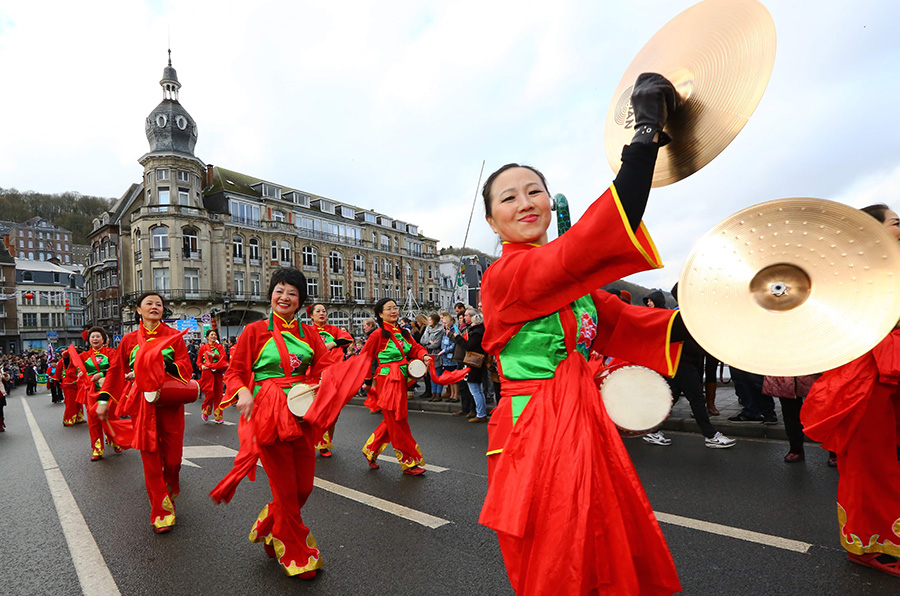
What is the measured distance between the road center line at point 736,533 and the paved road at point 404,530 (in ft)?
0.05

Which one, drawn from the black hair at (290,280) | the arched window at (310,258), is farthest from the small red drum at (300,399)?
the arched window at (310,258)

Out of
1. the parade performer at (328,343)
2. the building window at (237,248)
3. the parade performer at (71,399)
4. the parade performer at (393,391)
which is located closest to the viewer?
the parade performer at (328,343)

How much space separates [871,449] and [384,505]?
3.62m

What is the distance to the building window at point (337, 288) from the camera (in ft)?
164

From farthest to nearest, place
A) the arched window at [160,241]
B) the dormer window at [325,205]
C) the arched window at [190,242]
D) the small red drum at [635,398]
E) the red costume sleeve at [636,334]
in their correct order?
the dormer window at [325,205] → the arched window at [190,242] → the arched window at [160,241] → the red costume sleeve at [636,334] → the small red drum at [635,398]

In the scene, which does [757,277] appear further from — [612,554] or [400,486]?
[400,486]

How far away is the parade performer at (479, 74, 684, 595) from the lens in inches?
50.2

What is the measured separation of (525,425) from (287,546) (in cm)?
244

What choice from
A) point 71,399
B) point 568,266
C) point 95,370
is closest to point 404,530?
point 568,266

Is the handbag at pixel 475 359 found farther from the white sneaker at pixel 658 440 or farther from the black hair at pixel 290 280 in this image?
the black hair at pixel 290 280

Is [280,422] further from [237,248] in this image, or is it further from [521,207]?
[237,248]

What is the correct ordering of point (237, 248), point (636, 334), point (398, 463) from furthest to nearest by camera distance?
point (237, 248)
point (398, 463)
point (636, 334)

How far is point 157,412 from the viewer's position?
4.56 meters

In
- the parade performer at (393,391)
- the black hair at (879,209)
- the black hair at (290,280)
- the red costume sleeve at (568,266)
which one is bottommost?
the parade performer at (393,391)
